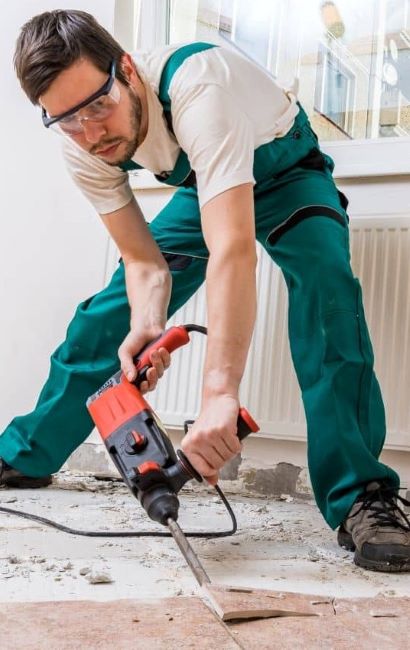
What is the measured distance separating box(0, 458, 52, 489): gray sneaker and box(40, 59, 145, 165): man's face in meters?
0.96

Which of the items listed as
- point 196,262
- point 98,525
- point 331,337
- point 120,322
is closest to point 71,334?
point 120,322

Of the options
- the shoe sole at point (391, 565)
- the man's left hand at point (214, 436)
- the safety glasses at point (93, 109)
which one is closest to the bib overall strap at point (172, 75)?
the safety glasses at point (93, 109)

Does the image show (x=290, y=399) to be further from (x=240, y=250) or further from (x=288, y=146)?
(x=240, y=250)

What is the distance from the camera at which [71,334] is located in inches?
82.7

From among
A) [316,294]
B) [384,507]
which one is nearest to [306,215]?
[316,294]

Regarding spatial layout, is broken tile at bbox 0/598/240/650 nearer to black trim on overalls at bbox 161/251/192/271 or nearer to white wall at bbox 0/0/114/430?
black trim on overalls at bbox 161/251/192/271

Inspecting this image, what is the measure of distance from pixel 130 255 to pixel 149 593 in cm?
82

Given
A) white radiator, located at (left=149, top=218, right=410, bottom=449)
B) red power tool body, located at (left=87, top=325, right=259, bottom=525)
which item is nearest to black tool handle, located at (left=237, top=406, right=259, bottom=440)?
red power tool body, located at (left=87, top=325, right=259, bottom=525)

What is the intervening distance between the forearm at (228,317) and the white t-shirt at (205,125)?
0.45 ft

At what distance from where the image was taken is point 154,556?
150cm

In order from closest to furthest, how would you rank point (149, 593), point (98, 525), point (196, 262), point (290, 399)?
1. point (149, 593)
2. point (98, 525)
3. point (196, 262)
4. point (290, 399)

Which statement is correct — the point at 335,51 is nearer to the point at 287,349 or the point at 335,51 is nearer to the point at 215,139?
the point at 287,349

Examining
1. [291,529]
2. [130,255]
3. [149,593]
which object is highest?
[130,255]

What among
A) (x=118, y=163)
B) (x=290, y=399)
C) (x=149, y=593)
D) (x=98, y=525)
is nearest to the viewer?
(x=149, y=593)
